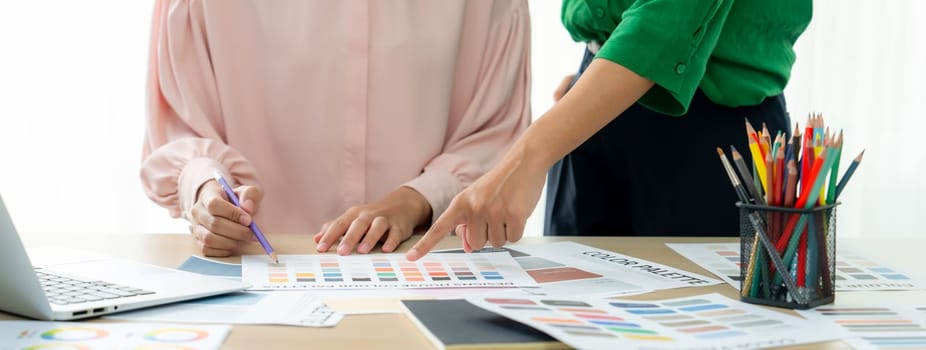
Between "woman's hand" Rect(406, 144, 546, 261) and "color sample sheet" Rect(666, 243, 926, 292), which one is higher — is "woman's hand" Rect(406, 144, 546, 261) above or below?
above

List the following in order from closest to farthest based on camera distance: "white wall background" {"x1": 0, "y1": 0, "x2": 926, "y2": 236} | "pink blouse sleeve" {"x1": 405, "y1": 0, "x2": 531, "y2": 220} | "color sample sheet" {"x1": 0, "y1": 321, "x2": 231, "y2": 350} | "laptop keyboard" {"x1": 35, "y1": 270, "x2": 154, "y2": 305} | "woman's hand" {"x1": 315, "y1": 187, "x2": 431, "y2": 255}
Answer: "color sample sheet" {"x1": 0, "y1": 321, "x2": 231, "y2": 350} → "laptop keyboard" {"x1": 35, "y1": 270, "x2": 154, "y2": 305} → "woman's hand" {"x1": 315, "y1": 187, "x2": 431, "y2": 255} → "pink blouse sleeve" {"x1": 405, "y1": 0, "x2": 531, "y2": 220} → "white wall background" {"x1": 0, "y1": 0, "x2": 926, "y2": 236}

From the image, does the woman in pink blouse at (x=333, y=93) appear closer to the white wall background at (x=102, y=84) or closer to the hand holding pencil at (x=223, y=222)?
the hand holding pencil at (x=223, y=222)

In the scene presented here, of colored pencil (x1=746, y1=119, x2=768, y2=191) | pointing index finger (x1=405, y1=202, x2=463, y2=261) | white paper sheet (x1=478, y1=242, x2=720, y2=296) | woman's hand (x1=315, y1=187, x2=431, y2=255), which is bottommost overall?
white paper sheet (x1=478, y1=242, x2=720, y2=296)

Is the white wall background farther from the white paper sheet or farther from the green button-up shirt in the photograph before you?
the white paper sheet

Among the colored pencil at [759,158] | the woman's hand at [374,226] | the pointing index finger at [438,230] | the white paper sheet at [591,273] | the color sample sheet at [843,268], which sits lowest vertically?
the color sample sheet at [843,268]

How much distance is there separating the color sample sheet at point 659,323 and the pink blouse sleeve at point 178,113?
665 millimetres

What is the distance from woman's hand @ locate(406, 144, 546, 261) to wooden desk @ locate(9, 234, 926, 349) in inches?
6.8

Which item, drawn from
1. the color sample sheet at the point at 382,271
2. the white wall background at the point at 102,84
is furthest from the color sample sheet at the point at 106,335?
the white wall background at the point at 102,84

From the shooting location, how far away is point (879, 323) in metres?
0.86

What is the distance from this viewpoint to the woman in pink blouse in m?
1.45

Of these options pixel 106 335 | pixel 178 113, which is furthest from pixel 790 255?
pixel 178 113

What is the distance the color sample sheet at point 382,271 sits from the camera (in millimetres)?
999

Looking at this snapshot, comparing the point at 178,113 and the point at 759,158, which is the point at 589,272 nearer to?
the point at 759,158

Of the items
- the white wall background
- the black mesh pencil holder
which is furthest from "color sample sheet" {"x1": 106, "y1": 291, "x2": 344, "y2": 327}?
the white wall background
